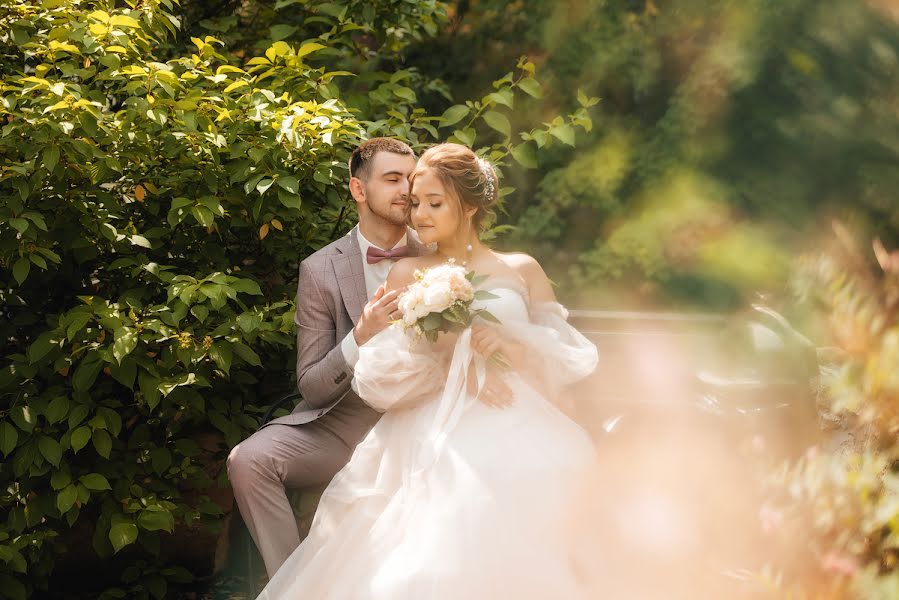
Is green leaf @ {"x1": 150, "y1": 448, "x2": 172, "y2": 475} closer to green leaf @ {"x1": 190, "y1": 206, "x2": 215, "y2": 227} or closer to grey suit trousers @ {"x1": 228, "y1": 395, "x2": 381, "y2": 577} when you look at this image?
grey suit trousers @ {"x1": 228, "y1": 395, "x2": 381, "y2": 577}

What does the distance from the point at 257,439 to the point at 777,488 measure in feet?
6.46

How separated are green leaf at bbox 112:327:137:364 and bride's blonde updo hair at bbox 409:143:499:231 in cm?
110

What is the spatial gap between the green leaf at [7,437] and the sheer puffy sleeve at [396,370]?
1.33 m

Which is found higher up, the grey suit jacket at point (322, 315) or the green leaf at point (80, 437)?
the grey suit jacket at point (322, 315)

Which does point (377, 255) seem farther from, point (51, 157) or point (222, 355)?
point (51, 157)

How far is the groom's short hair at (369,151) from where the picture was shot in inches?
136

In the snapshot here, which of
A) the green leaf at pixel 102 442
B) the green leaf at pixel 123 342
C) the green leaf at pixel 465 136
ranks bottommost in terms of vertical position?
the green leaf at pixel 102 442

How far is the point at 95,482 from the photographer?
11.2 feet

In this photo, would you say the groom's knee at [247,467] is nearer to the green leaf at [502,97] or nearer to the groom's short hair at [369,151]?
the groom's short hair at [369,151]

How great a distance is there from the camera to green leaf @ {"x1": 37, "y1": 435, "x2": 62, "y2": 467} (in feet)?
11.0

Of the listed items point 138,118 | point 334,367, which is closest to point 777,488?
point 334,367

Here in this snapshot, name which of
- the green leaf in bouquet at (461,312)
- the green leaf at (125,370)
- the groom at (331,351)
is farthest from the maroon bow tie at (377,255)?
the green leaf at (125,370)

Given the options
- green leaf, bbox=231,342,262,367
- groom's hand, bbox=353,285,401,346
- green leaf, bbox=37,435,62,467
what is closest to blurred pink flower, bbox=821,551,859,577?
groom's hand, bbox=353,285,401,346

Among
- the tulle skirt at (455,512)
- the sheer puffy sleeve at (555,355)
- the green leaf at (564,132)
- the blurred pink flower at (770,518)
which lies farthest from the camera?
the green leaf at (564,132)
